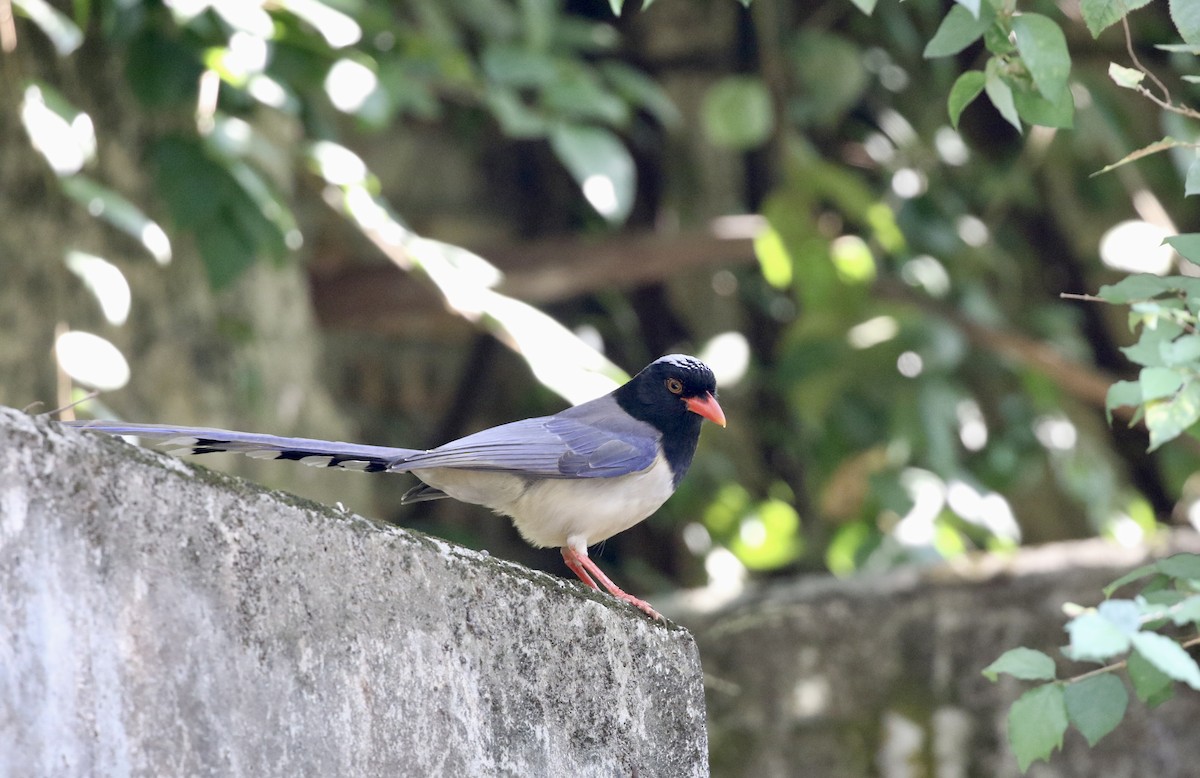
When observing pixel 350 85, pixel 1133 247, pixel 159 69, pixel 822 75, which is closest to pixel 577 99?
pixel 350 85

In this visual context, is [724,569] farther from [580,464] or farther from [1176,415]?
[1176,415]

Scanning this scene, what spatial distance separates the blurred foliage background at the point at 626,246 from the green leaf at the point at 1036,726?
1.59 meters

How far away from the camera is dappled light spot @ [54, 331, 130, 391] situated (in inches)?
139

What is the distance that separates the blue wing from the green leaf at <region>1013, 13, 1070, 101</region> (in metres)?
1.34

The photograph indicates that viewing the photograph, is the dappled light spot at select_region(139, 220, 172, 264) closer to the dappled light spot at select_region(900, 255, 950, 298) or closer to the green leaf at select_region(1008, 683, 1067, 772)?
the green leaf at select_region(1008, 683, 1067, 772)

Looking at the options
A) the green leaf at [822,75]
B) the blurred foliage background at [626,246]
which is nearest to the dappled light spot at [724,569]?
the blurred foliage background at [626,246]

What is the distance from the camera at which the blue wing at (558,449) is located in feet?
9.91

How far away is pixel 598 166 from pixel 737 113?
121 centimetres

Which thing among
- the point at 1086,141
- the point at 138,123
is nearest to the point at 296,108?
the point at 138,123

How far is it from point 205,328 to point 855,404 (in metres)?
2.96

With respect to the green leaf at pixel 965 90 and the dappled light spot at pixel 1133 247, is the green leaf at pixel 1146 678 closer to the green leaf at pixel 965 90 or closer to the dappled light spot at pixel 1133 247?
the green leaf at pixel 965 90

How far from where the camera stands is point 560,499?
3.22 metres

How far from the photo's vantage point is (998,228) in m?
7.42

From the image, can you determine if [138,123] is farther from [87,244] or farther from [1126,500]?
[1126,500]
